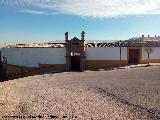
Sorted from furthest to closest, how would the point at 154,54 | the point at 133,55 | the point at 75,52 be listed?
the point at 154,54 → the point at 133,55 → the point at 75,52

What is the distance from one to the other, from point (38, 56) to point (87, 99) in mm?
18561

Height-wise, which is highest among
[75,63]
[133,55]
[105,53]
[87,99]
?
[105,53]

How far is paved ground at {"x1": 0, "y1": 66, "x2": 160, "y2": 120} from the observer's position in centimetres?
1412

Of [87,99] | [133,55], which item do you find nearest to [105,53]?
[133,55]

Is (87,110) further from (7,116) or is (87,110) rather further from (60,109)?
(7,116)

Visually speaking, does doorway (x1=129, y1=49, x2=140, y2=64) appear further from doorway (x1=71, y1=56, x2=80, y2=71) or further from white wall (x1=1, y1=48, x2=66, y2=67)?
white wall (x1=1, y1=48, x2=66, y2=67)

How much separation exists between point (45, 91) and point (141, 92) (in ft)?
20.5

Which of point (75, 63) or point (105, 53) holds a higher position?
point (105, 53)

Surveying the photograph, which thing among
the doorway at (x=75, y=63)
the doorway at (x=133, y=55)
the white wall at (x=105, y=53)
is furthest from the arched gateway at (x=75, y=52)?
the doorway at (x=133, y=55)

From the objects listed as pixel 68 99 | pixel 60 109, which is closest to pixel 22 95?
pixel 68 99

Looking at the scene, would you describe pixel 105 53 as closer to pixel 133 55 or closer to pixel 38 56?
pixel 133 55

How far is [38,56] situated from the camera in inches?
1384

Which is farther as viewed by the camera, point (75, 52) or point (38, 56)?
point (38, 56)

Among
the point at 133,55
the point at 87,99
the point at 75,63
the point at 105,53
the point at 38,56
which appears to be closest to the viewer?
the point at 87,99
